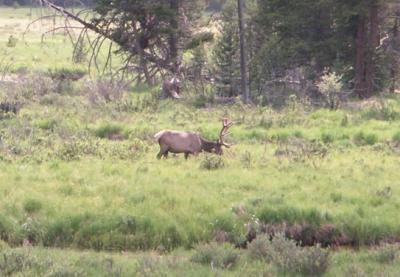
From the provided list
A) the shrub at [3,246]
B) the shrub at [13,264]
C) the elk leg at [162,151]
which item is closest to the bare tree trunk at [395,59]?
the elk leg at [162,151]

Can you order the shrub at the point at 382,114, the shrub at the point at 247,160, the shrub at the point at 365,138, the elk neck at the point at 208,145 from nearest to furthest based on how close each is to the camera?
the shrub at the point at 247,160
the elk neck at the point at 208,145
the shrub at the point at 365,138
the shrub at the point at 382,114

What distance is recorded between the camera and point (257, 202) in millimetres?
11656

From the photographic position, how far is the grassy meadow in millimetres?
9375

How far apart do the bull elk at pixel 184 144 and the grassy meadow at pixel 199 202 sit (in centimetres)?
25

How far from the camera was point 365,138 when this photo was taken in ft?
57.1

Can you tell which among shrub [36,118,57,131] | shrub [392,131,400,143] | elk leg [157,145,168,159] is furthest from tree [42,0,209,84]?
shrub [392,131,400,143]

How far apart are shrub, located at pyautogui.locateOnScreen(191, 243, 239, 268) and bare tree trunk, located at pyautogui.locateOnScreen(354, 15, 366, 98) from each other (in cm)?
1788

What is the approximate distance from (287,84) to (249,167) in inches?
581

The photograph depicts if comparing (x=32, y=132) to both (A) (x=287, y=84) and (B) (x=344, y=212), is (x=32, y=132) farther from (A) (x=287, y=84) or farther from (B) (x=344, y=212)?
(A) (x=287, y=84)

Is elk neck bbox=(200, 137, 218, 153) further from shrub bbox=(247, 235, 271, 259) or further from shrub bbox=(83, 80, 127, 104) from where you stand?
shrub bbox=(83, 80, 127, 104)

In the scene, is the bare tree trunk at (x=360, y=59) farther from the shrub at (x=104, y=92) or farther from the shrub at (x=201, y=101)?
the shrub at (x=104, y=92)

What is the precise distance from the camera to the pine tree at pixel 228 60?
27719mm

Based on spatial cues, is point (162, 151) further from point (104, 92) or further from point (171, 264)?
point (104, 92)

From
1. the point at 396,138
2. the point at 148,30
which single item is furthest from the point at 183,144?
the point at 148,30
